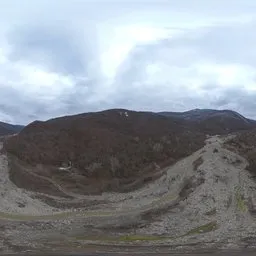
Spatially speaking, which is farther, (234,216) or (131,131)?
(131,131)

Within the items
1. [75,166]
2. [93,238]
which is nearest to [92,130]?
[75,166]

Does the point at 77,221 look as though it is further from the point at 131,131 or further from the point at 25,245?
the point at 131,131

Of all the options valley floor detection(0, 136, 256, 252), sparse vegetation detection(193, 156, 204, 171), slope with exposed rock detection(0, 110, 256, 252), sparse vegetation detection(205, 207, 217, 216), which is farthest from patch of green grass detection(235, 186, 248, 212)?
sparse vegetation detection(193, 156, 204, 171)

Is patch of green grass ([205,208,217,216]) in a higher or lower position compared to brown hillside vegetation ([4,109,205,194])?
lower

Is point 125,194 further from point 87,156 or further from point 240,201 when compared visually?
point 87,156

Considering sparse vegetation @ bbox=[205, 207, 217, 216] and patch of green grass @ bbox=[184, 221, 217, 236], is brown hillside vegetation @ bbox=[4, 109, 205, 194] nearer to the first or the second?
sparse vegetation @ bbox=[205, 207, 217, 216]

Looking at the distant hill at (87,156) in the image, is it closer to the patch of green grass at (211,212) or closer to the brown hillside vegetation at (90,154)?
the brown hillside vegetation at (90,154)

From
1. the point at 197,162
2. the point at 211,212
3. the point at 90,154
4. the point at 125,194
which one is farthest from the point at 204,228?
the point at 90,154
